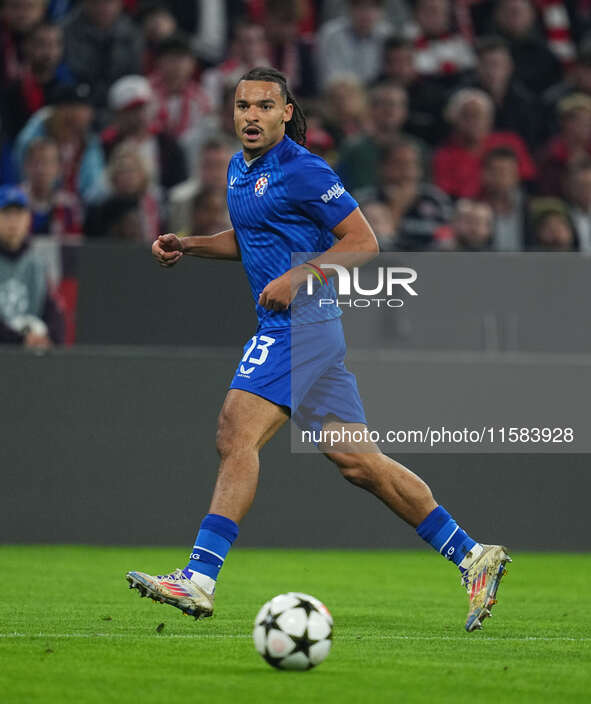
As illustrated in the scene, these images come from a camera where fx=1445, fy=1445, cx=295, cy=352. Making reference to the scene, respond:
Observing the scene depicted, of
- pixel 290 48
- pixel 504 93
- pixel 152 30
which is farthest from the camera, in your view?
pixel 504 93

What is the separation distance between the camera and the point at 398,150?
1284 cm

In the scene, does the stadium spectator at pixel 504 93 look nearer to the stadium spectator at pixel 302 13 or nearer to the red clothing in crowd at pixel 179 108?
the stadium spectator at pixel 302 13

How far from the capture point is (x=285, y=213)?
6.37 m

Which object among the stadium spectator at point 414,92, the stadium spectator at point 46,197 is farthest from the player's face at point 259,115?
the stadium spectator at point 414,92

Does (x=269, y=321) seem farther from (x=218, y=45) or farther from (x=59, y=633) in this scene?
(x=218, y=45)

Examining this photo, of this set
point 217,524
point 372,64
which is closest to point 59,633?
point 217,524

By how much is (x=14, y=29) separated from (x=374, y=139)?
3500 mm

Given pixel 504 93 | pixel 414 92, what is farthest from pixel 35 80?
pixel 504 93

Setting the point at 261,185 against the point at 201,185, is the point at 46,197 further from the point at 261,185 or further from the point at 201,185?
the point at 261,185

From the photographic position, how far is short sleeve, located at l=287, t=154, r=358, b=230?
20.5 feet

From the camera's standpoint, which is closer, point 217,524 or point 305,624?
point 305,624

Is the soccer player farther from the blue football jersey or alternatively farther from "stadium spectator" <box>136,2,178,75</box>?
"stadium spectator" <box>136,2,178,75</box>

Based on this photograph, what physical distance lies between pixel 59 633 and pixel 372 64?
31.3ft

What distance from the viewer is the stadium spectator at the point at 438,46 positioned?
1498 cm
